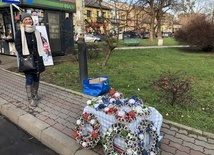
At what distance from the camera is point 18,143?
110 inches

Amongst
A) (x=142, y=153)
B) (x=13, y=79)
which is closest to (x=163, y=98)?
(x=142, y=153)

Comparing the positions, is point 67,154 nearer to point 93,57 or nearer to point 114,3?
point 114,3

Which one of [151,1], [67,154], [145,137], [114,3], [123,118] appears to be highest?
[151,1]

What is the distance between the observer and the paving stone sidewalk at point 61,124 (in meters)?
2.48

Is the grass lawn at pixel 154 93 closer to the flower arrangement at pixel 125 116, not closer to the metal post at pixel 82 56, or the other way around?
the metal post at pixel 82 56

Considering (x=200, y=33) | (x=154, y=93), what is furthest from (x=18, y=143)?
(x=200, y=33)

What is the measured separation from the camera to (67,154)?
249 centimetres

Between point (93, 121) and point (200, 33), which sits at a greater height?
point (200, 33)

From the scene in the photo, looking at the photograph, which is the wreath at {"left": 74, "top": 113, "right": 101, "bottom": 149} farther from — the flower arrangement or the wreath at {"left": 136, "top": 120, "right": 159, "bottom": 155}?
the wreath at {"left": 136, "top": 120, "right": 159, "bottom": 155}

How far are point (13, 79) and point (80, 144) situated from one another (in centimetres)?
437

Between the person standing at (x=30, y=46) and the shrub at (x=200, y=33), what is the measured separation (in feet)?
38.3

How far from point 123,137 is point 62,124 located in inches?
53.0

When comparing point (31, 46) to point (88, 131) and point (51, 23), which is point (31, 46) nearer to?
point (88, 131)

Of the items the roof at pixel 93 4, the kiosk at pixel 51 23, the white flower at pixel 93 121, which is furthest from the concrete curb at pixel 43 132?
the kiosk at pixel 51 23
